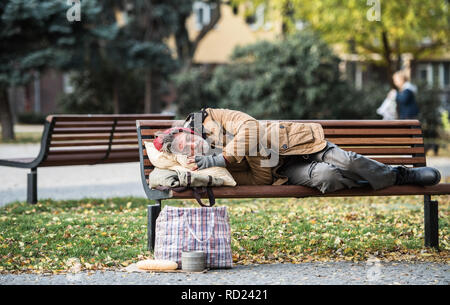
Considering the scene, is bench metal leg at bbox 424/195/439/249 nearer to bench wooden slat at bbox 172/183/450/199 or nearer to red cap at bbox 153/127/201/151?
bench wooden slat at bbox 172/183/450/199

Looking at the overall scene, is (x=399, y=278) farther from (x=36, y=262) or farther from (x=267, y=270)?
(x=36, y=262)

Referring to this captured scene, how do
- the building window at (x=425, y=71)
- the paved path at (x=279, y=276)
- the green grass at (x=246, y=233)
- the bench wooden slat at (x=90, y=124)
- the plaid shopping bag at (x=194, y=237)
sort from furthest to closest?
1. the building window at (x=425, y=71)
2. the bench wooden slat at (x=90, y=124)
3. the green grass at (x=246, y=233)
4. the plaid shopping bag at (x=194, y=237)
5. the paved path at (x=279, y=276)

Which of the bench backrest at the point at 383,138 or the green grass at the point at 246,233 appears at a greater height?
the bench backrest at the point at 383,138

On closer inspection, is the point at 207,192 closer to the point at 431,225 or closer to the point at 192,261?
the point at 192,261

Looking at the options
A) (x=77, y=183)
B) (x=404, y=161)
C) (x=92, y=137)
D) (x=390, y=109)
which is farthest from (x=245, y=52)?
(x=404, y=161)

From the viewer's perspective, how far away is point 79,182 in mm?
11328

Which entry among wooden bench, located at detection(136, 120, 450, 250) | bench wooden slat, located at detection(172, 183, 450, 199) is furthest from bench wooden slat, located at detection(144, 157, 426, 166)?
bench wooden slat, located at detection(172, 183, 450, 199)

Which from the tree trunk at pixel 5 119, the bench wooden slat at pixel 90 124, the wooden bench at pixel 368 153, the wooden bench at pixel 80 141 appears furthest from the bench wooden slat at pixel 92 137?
the tree trunk at pixel 5 119

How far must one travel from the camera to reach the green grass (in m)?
5.74

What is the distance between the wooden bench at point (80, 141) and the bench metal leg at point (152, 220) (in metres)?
2.86

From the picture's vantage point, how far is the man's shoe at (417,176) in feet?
19.1

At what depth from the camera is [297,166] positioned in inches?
232

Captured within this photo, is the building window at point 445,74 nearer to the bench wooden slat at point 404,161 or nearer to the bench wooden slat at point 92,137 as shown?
the bench wooden slat at point 92,137

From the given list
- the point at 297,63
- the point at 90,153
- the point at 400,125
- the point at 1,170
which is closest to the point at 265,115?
the point at 297,63
